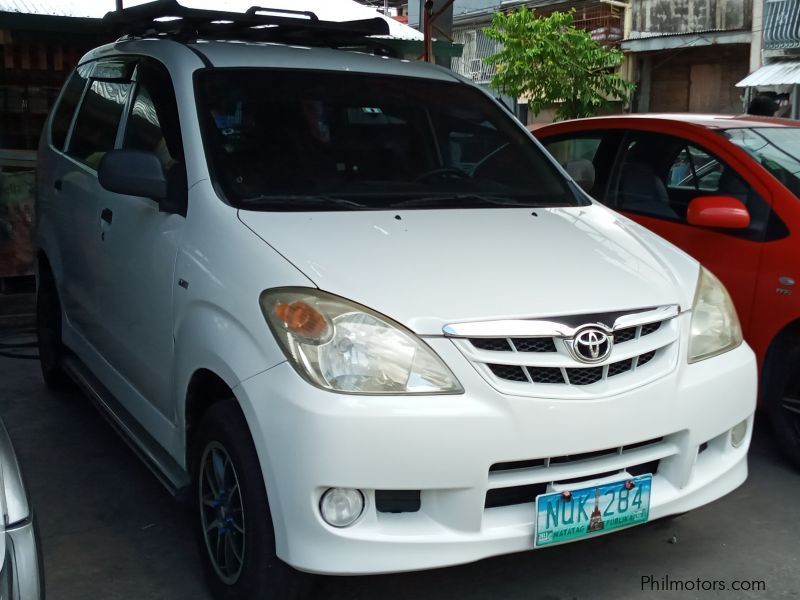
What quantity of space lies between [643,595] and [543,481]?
761 millimetres

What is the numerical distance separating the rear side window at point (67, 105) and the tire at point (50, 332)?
69 cm

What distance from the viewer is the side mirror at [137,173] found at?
3127mm

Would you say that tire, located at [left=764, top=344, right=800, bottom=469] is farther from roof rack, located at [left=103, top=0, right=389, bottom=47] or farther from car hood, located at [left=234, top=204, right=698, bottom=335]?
roof rack, located at [left=103, top=0, right=389, bottom=47]

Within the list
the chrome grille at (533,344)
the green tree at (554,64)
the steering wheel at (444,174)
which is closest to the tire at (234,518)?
the chrome grille at (533,344)

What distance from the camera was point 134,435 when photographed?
11.5 feet

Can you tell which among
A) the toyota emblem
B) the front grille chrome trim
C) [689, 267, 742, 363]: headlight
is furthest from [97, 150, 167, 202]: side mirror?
[689, 267, 742, 363]: headlight

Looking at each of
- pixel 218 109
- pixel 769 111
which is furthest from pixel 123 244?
pixel 769 111

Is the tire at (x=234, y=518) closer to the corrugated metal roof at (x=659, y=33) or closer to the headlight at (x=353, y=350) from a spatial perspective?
the headlight at (x=353, y=350)

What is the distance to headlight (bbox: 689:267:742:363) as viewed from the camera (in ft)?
9.55

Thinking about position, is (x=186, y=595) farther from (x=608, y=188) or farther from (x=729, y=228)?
(x=608, y=188)

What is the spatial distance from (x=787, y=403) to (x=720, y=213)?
87 cm

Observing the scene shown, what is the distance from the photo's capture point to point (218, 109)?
335 cm

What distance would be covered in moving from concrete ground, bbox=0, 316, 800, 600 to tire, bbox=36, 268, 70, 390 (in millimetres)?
891

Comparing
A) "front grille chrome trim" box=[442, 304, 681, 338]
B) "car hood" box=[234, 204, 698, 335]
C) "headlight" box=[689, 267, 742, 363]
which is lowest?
"headlight" box=[689, 267, 742, 363]
